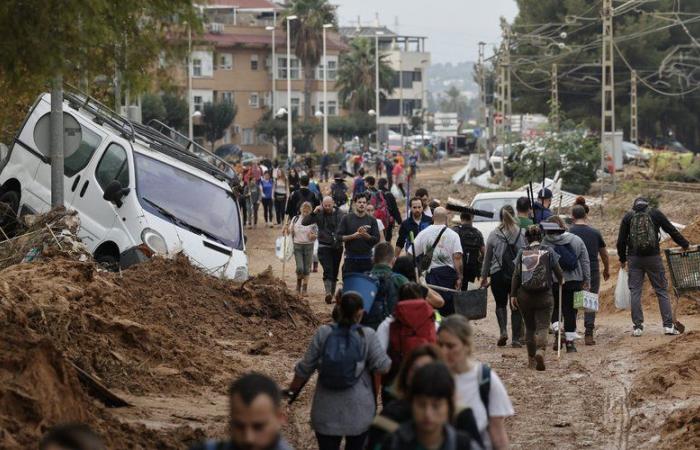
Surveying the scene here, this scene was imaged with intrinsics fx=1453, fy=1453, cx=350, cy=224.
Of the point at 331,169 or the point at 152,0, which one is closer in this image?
the point at 152,0

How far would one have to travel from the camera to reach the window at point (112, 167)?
19281 millimetres

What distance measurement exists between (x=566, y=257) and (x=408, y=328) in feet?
22.3

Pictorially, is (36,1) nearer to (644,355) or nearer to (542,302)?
(542,302)

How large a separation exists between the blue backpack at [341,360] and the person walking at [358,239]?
956 centimetres

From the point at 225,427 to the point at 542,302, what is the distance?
451 cm

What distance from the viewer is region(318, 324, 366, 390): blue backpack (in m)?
8.52

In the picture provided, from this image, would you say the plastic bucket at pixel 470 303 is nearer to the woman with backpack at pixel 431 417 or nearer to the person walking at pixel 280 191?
the woman with backpack at pixel 431 417

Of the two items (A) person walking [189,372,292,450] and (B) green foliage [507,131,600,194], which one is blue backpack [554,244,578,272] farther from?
(B) green foliage [507,131,600,194]

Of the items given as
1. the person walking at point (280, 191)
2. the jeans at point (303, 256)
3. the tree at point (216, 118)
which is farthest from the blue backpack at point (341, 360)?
the tree at point (216, 118)

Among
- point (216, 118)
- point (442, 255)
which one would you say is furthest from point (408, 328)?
point (216, 118)

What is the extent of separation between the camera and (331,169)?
81.2 m

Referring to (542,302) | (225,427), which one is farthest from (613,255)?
(225,427)

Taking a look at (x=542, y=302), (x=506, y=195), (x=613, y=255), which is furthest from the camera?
(x=613, y=255)

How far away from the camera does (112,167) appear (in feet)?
63.9
